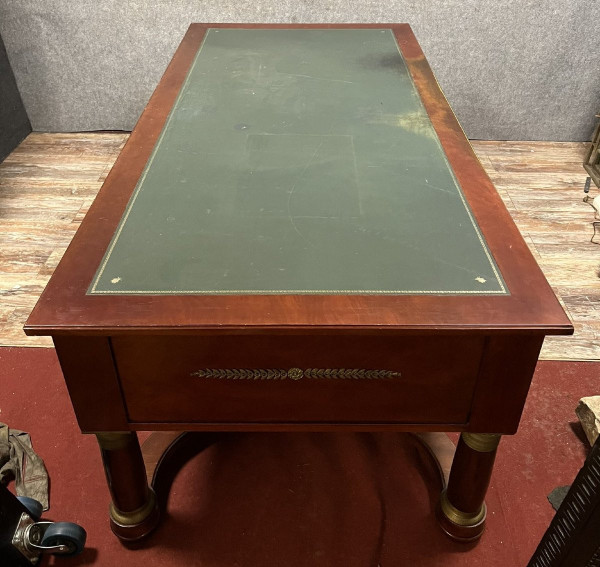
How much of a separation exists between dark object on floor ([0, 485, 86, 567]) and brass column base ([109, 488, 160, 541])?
0.26 ft

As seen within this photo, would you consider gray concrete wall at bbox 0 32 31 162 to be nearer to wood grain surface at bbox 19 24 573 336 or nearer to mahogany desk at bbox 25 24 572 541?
mahogany desk at bbox 25 24 572 541

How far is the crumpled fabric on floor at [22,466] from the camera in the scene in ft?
5.21

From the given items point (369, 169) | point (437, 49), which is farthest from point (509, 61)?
point (369, 169)

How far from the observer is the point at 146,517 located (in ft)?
4.85

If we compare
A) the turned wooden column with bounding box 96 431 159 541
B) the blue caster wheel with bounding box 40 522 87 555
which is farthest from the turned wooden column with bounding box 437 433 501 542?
the blue caster wheel with bounding box 40 522 87 555

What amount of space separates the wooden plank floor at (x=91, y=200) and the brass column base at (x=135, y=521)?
84 cm

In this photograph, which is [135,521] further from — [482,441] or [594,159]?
[594,159]

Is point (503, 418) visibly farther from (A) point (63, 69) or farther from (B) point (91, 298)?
(A) point (63, 69)

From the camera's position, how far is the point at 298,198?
1337 mm

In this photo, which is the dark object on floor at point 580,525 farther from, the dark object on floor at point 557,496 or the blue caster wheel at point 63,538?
the blue caster wheel at point 63,538

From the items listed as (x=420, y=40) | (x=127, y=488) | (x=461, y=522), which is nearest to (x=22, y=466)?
(x=127, y=488)

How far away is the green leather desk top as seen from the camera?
3.68ft

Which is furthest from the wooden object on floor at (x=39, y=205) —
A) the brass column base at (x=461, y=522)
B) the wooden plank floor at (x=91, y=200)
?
the brass column base at (x=461, y=522)

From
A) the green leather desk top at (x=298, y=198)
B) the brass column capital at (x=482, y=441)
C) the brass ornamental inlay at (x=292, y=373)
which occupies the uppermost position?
the green leather desk top at (x=298, y=198)
